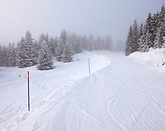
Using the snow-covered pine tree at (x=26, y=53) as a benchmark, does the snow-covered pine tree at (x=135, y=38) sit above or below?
above

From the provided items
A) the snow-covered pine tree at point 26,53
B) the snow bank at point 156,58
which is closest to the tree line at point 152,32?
the snow bank at point 156,58

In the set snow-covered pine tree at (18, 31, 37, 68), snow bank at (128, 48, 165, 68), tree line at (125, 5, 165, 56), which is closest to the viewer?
snow bank at (128, 48, 165, 68)

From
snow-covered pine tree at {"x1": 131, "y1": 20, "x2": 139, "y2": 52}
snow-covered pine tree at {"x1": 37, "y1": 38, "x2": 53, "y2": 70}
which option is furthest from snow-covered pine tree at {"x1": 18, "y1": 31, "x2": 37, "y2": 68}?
snow-covered pine tree at {"x1": 131, "y1": 20, "x2": 139, "y2": 52}

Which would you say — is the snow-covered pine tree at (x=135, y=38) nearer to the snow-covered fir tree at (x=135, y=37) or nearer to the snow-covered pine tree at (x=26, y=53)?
the snow-covered fir tree at (x=135, y=37)

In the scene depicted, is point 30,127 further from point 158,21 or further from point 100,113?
point 158,21

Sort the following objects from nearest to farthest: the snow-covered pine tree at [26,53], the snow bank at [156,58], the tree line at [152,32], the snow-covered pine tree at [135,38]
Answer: the snow bank at [156,58], the tree line at [152,32], the snow-covered pine tree at [26,53], the snow-covered pine tree at [135,38]

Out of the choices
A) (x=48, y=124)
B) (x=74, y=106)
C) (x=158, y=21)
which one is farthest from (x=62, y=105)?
A: (x=158, y=21)

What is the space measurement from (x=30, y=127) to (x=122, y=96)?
4434 mm

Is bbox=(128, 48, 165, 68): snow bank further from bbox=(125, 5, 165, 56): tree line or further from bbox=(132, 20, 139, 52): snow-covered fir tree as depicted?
bbox=(132, 20, 139, 52): snow-covered fir tree

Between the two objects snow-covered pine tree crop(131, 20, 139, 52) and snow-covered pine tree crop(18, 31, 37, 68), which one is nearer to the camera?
snow-covered pine tree crop(18, 31, 37, 68)

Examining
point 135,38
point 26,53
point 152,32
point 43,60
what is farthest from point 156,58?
point 26,53

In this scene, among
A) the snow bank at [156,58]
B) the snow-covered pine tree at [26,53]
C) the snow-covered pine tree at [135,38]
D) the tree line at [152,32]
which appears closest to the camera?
the snow bank at [156,58]

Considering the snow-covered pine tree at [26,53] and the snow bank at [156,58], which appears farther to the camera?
the snow-covered pine tree at [26,53]

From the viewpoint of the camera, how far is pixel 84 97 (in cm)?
482
